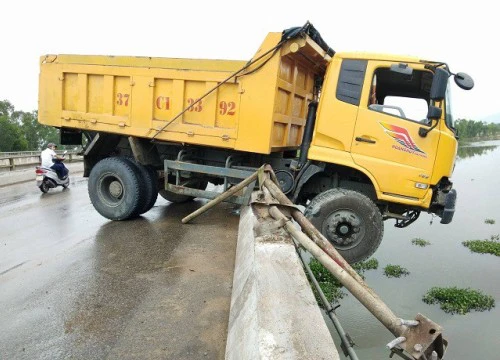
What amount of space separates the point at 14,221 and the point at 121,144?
215 centimetres

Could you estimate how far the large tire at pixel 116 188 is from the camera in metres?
6.08

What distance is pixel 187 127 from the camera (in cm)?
564

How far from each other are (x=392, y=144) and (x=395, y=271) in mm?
2738

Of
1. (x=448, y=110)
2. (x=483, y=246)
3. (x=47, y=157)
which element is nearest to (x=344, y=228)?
(x=448, y=110)

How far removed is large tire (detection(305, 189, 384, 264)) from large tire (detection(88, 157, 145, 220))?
2.83 meters

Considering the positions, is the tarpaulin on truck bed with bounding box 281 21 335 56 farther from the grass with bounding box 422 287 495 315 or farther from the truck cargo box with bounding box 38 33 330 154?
the grass with bounding box 422 287 495 315

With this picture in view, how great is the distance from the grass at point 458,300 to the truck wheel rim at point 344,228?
167 centimetres

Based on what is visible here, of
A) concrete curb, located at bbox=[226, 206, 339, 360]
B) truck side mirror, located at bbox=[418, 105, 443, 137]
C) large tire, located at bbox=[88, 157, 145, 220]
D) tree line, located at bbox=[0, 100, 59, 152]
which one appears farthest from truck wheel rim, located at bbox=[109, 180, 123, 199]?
tree line, located at bbox=[0, 100, 59, 152]

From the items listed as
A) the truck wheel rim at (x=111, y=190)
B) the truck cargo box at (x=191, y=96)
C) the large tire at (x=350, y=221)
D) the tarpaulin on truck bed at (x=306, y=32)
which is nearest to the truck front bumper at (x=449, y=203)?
the large tire at (x=350, y=221)

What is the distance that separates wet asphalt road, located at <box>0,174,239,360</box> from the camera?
2619 mm

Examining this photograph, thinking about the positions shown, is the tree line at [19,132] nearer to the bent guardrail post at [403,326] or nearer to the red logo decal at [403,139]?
the red logo decal at [403,139]

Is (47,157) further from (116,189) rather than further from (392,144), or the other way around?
(392,144)

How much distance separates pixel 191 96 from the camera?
5.59m

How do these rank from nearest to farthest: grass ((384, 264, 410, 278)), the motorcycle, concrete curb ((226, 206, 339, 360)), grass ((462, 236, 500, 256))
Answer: concrete curb ((226, 206, 339, 360)) < grass ((384, 264, 410, 278)) < grass ((462, 236, 500, 256)) < the motorcycle
